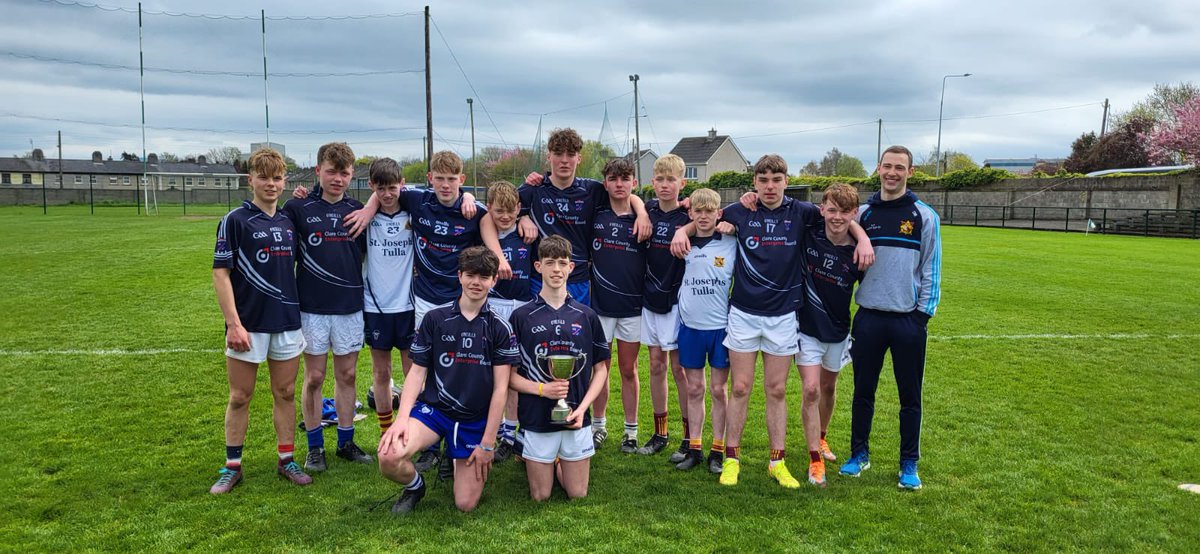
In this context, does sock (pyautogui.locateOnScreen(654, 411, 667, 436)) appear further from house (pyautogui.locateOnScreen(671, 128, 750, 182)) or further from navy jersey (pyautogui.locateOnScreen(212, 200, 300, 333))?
house (pyautogui.locateOnScreen(671, 128, 750, 182))

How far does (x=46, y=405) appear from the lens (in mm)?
5789

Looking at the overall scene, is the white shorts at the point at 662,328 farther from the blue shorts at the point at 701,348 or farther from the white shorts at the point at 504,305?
the white shorts at the point at 504,305

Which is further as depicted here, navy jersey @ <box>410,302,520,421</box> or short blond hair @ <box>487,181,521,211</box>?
short blond hair @ <box>487,181,521,211</box>

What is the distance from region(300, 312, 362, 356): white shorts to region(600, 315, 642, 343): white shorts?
1.64m

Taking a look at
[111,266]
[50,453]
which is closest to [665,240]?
[50,453]

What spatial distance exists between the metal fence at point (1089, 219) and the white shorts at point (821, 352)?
2852cm

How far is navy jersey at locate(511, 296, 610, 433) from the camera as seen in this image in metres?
4.03

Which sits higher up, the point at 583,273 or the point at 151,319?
the point at 583,273

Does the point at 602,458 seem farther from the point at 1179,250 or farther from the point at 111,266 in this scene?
the point at 1179,250

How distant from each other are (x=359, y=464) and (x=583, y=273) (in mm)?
1946

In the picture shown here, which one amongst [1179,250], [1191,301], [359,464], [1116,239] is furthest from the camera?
[1116,239]

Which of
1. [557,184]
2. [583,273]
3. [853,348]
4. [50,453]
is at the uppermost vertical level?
[557,184]

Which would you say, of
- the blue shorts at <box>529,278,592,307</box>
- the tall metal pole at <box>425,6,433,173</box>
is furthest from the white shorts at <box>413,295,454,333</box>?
the tall metal pole at <box>425,6,433,173</box>

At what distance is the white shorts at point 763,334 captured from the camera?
423cm
